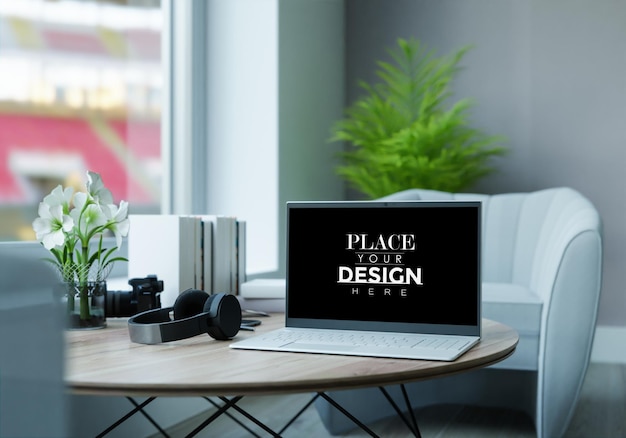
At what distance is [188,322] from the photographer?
1.14 meters

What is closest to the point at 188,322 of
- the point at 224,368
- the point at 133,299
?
the point at 224,368

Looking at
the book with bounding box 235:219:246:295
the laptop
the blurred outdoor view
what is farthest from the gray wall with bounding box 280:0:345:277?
the laptop

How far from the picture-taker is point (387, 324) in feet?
4.00

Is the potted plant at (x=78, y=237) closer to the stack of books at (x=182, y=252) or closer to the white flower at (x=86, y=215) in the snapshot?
the white flower at (x=86, y=215)

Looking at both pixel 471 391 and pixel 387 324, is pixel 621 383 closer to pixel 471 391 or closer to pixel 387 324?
pixel 471 391

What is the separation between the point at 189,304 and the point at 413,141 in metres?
2.20

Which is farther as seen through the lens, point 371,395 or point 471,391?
point 471,391

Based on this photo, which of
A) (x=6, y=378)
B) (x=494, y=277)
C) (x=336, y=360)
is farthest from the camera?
(x=494, y=277)

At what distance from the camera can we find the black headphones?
44.5 inches

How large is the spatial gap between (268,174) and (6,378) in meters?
2.76

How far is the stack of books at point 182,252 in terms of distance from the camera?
1661 millimetres

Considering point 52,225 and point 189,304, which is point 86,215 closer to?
point 52,225

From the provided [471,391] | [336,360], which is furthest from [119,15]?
[336,360]

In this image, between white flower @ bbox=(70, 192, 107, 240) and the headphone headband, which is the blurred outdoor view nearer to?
white flower @ bbox=(70, 192, 107, 240)
